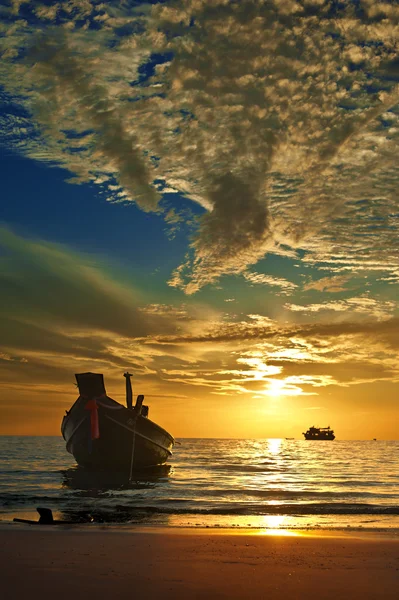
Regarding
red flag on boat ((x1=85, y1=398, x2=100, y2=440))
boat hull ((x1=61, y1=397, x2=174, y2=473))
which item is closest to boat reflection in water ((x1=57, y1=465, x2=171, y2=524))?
boat hull ((x1=61, y1=397, x2=174, y2=473))

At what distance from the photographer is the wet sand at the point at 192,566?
28.8 ft

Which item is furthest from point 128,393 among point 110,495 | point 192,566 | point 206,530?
point 192,566

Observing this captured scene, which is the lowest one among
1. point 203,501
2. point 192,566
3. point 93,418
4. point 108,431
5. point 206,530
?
point 203,501

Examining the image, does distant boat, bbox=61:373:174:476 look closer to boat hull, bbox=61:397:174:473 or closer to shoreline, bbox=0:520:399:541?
boat hull, bbox=61:397:174:473

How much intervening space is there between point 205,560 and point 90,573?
8.53ft

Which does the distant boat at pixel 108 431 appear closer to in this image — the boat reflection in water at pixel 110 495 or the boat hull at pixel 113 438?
the boat hull at pixel 113 438

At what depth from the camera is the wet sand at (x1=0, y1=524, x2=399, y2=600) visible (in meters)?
8.77

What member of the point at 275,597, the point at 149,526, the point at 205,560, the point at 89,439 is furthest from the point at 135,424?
the point at 275,597

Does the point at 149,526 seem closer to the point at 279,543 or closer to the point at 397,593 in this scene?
the point at 279,543

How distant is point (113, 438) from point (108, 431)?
2.29ft

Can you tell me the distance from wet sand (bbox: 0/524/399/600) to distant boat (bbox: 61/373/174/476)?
25.4 m

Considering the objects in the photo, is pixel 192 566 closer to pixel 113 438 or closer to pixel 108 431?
pixel 108 431

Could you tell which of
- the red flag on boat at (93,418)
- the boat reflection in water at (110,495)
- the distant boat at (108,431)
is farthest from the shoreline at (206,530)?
the distant boat at (108,431)

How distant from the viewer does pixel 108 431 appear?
133 ft
